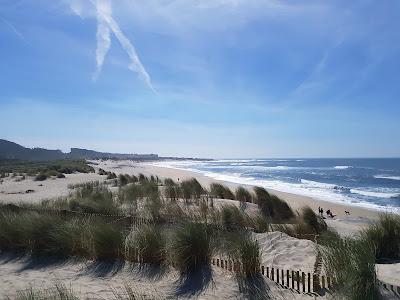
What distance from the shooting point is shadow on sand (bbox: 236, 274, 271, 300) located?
21.7 ft

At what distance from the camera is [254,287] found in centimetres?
687

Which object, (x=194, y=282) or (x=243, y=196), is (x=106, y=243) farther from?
(x=243, y=196)

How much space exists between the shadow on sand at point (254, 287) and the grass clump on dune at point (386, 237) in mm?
3119

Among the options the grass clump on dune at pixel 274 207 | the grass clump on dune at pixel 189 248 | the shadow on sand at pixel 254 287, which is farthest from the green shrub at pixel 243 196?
the shadow on sand at pixel 254 287

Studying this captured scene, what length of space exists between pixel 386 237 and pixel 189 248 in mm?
4526

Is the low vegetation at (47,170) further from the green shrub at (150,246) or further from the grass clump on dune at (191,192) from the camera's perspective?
the green shrub at (150,246)

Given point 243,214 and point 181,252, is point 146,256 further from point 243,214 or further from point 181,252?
point 243,214

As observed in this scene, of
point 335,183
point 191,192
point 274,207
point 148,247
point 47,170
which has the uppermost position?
point 47,170

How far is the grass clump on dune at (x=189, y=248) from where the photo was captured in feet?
24.4

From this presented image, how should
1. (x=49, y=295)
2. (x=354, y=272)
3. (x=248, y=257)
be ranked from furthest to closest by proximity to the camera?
(x=248, y=257) < (x=49, y=295) < (x=354, y=272)

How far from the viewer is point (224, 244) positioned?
8.45 meters

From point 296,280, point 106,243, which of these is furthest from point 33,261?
point 296,280

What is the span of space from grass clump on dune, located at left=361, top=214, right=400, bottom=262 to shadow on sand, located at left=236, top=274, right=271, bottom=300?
10.2 feet

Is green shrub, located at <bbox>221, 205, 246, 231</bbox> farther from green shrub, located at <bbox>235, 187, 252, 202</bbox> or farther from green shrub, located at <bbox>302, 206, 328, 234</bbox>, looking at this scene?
green shrub, located at <bbox>235, 187, 252, 202</bbox>
